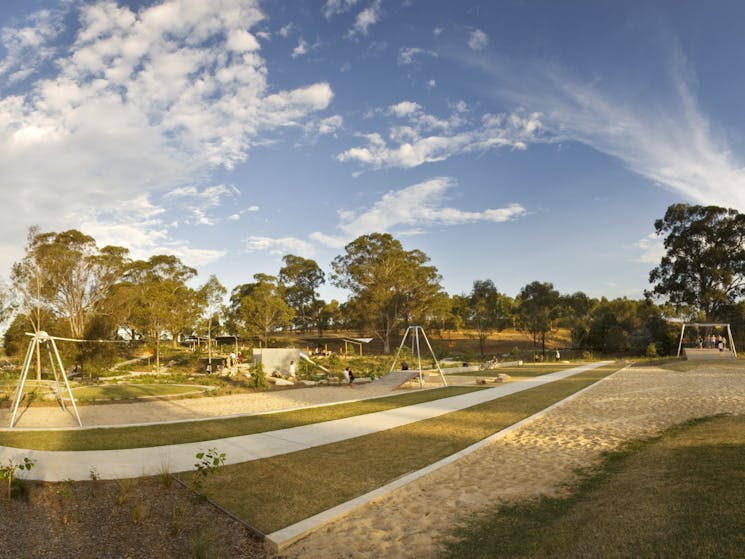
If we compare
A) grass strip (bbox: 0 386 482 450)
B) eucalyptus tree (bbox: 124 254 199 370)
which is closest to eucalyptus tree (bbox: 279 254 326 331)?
eucalyptus tree (bbox: 124 254 199 370)

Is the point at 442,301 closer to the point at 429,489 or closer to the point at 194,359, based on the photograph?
the point at 194,359

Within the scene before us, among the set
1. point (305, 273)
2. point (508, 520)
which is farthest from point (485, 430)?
point (305, 273)

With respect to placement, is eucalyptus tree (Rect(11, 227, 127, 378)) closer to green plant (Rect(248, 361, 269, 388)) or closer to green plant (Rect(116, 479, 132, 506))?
green plant (Rect(248, 361, 269, 388))

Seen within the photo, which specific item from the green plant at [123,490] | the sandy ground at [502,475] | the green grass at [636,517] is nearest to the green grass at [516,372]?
the sandy ground at [502,475]

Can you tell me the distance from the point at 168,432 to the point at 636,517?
967cm

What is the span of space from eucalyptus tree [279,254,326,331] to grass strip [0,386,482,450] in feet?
194

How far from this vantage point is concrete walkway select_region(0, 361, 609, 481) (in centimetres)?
716

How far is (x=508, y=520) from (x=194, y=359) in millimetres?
35889

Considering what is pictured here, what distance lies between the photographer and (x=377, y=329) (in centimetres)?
5681

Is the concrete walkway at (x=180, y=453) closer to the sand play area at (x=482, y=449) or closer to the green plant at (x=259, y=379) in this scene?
the sand play area at (x=482, y=449)

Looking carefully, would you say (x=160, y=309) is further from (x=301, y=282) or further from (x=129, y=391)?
(x=301, y=282)

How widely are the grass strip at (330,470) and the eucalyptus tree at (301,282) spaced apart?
205 feet

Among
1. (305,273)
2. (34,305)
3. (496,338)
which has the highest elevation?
(305,273)

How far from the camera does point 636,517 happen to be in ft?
15.6
